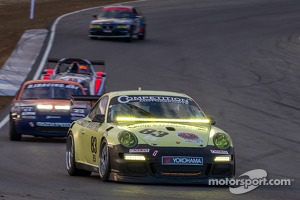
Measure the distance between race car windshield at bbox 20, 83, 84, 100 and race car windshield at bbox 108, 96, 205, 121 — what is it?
704cm

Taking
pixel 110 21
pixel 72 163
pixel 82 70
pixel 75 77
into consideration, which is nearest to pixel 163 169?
pixel 72 163

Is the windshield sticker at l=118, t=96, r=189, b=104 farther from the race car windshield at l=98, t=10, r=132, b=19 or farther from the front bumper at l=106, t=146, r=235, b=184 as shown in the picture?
the race car windshield at l=98, t=10, r=132, b=19

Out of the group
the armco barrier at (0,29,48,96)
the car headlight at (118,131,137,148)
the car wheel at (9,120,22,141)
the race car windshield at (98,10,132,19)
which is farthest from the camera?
the race car windshield at (98,10,132,19)

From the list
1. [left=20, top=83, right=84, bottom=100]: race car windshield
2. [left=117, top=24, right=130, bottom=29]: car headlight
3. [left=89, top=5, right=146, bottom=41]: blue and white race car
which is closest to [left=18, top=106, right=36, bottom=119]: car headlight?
[left=20, top=83, right=84, bottom=100]: race car windshield

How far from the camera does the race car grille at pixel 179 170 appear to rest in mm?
11125

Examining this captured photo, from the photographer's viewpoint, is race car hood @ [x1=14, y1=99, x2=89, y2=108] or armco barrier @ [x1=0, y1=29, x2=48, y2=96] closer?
race car hood @ [x1=14, y1=99, x2=89, y2=108]

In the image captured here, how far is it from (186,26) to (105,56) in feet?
34.6

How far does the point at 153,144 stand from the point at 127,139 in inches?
12.5

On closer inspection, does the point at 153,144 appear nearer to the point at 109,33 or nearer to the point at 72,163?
the point at 72,163

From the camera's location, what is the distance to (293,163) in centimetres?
Answer: 1498

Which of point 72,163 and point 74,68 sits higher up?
point 72,163

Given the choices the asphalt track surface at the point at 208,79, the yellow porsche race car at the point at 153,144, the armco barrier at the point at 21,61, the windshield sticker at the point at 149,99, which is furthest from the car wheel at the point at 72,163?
the armco barrier at the point at 21,61

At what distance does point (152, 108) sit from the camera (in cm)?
1243

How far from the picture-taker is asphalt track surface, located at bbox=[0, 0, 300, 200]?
36.0 ft
